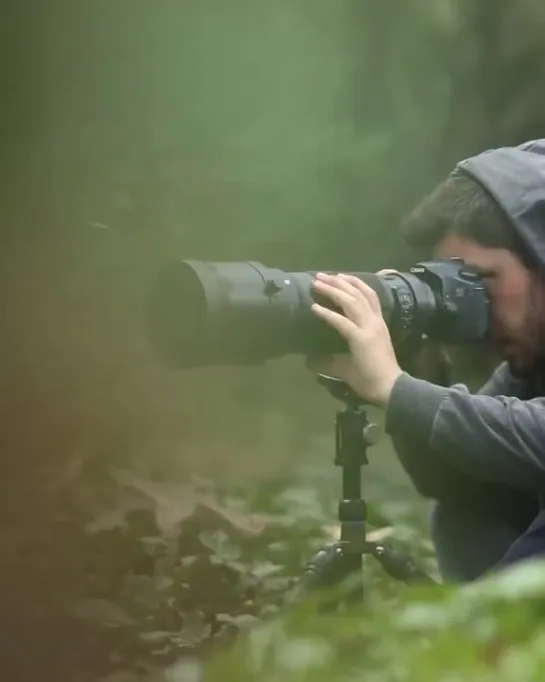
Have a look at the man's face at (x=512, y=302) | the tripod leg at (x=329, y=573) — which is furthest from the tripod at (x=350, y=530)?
the man's face at (x=512, y=302)

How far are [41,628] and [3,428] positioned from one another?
0.18m

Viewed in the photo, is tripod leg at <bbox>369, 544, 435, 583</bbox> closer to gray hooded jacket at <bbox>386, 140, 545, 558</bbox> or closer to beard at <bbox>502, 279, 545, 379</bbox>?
gray hooded jacket at <bbox>386, 140, 545, 558</bbox>

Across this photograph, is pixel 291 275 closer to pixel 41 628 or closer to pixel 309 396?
pixel 309 396

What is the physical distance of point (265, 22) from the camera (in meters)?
1.02

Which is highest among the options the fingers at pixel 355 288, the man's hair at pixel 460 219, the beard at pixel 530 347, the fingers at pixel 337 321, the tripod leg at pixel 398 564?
the man's hair at pixel 460 219

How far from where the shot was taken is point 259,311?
862 millimetres

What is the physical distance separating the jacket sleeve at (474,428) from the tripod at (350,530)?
32 mm

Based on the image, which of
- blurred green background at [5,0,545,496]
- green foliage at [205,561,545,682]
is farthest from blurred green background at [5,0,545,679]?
green foliage at [205,561,545,682]

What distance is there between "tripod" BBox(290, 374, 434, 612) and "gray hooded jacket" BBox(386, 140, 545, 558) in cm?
3

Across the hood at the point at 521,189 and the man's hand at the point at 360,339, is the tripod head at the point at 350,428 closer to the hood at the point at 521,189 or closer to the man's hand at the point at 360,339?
the man's hand at the point at 360,339

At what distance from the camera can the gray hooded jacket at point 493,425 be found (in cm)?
97

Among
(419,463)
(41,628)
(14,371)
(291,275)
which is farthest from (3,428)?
(419,463)

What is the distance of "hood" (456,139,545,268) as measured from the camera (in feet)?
3.25

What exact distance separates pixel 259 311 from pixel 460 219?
297 millimetres
